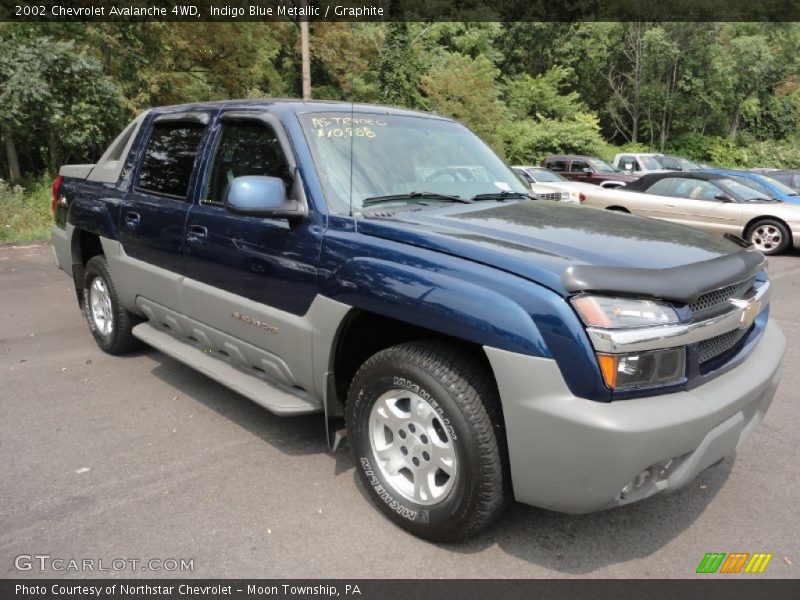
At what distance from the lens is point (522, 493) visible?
2.50 meters

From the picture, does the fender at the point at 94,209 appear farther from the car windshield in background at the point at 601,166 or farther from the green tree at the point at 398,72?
the green tree at the point at 398,72

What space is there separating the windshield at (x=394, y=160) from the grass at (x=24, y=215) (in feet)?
32.2

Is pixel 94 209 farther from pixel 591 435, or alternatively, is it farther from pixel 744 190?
pixel 744 190

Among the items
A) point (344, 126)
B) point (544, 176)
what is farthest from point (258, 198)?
point (544, 176)

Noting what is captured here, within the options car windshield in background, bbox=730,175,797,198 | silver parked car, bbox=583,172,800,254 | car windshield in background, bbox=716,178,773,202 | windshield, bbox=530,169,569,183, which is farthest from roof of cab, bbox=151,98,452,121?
windshield, bbox=530,169,569,183

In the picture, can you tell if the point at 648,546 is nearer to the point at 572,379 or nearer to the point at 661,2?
the point at 572,379

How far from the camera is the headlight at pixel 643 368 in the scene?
90.0 inches

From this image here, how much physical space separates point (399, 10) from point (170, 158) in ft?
113

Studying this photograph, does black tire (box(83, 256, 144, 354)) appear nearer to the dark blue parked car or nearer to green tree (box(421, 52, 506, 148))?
the dark blue parked car

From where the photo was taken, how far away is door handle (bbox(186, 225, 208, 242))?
3781 mm

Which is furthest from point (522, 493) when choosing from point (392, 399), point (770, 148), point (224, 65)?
point (770, 148)

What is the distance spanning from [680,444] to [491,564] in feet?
3.05

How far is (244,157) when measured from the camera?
3.72m

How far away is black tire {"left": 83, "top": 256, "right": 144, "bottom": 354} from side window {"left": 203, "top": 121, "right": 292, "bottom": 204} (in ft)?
5.42
